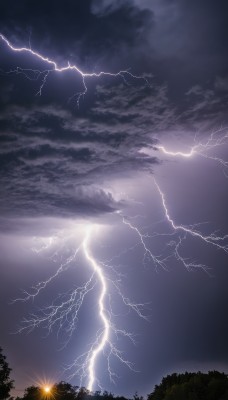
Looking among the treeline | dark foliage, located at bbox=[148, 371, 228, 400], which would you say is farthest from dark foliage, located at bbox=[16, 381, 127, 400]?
dark foliage, located at bbox=[148, 371, 228, 400]

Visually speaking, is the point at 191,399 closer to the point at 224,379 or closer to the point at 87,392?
the point at 224,379

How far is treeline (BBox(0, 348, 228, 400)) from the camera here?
15.5 meters

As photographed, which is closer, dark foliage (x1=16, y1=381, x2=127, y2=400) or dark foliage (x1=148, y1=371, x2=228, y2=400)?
dark foliage (x1=148, y1=371, x2=228, y2=400)

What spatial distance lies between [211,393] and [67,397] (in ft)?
52.8

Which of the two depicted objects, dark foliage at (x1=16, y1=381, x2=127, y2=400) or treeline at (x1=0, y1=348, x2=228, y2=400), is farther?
dark foliage at (x1=16, y1=381, x2=127, y2=400)

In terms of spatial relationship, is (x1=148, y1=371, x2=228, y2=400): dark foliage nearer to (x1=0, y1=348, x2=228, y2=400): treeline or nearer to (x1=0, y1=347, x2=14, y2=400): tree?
(x1=0, y1=348, x2=228, y2=400): treeline

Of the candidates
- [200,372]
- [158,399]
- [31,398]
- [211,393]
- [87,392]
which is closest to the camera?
[211,393]

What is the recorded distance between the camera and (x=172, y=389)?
16609mm

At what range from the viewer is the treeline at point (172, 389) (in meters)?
15.5

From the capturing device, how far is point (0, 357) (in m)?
21.0

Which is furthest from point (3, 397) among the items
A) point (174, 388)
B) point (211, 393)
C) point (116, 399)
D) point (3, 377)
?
point (116, 399)

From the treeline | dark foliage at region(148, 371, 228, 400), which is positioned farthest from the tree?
dark foliage at region(148, 371, 228, 400)

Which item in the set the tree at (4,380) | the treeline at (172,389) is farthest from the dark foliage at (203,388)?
the tree at (4,380)

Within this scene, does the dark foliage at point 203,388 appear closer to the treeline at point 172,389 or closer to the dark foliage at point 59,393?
the treeline at point 172,389
